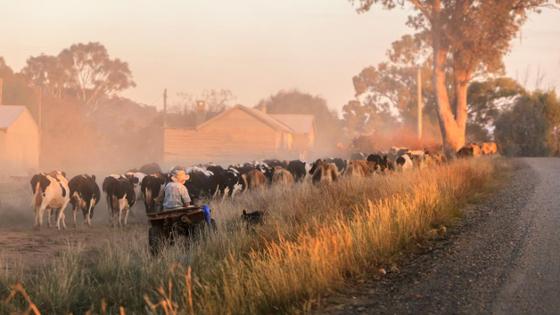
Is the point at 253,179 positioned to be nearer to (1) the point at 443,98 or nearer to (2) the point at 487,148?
(1) the point at 443,98

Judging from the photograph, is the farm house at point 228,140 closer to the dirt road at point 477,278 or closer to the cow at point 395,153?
the cow at point 395,153

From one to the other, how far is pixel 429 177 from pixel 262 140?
42339 mm

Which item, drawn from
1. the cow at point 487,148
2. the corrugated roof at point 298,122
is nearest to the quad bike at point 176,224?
the cow at point 487,148

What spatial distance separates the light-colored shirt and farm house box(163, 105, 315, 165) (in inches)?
1839

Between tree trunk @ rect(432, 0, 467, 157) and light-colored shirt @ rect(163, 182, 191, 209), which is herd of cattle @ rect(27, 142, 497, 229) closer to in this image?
light-colored shirt @ rect(163, 182, 191, 209)

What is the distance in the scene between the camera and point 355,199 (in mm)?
13445

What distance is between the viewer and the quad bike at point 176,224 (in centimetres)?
1076

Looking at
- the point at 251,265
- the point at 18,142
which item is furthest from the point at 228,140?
the point at 251,265

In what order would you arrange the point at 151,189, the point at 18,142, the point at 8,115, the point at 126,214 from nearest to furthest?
the point at 126,214, the point at 151,189, the point at 8,115, the point at 18,142

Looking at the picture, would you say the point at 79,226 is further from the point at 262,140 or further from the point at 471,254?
the point at 262,140

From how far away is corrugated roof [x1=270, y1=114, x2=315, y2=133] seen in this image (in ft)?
227

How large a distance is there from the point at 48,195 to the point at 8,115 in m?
32.1

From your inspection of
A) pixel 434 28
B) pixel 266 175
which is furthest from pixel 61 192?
pixel 434 28

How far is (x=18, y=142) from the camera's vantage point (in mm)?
48312
